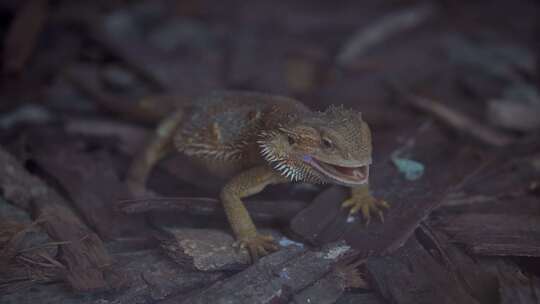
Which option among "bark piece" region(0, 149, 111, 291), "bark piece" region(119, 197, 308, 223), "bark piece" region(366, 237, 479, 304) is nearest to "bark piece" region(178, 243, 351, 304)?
"bark piece" region(366, 237, 479, 304)

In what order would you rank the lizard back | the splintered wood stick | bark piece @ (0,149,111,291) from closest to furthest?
bark piece @ (0,149,111,291) < the lizard back < the splintered wood stick

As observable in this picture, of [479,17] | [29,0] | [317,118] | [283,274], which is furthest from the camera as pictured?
[479,17]

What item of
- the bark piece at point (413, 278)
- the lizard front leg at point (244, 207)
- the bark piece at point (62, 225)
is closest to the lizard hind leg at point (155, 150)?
the bark piece at point (62, 225)

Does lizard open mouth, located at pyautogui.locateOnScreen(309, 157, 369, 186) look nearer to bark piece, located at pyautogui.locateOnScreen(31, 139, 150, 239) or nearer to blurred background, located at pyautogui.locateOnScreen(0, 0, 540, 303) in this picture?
blurred background, located at pyautogui.locateOnScreen(0, 0, 540, 303)

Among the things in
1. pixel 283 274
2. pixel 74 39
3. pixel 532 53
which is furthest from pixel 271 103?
pixel 532 53

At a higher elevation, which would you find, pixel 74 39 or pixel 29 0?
pixel 29 0

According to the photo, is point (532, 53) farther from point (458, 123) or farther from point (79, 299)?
point (79, 299)
